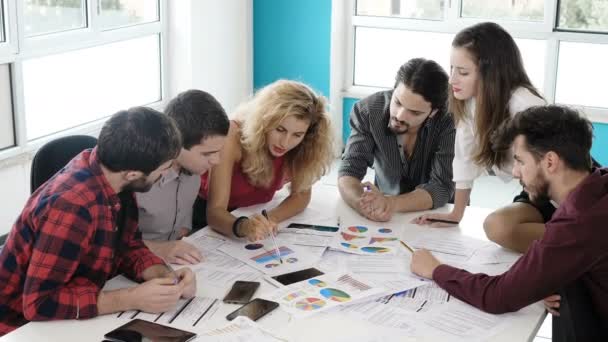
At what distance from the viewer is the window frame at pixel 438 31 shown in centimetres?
558

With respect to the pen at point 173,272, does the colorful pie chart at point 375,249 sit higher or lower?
lower

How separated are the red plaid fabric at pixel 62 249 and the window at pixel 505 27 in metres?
4.22

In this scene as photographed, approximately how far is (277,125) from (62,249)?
1.07 m

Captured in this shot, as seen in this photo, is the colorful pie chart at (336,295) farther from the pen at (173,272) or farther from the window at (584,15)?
the window at (584,15)

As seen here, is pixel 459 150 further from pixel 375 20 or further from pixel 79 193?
pixel 375 20

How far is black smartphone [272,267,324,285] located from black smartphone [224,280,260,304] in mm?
75

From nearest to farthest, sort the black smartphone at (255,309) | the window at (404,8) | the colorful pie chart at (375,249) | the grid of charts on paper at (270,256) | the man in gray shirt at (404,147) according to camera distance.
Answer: the black smartphone at (255,309)
the grid of charts on paper at (270,256)
the colorful pie chart at (375,249)
the man in gray shirt at (404,147)
the window at (404,8)

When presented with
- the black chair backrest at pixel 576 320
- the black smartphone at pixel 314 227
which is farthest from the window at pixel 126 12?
the black chair backrest at pixel 576 320

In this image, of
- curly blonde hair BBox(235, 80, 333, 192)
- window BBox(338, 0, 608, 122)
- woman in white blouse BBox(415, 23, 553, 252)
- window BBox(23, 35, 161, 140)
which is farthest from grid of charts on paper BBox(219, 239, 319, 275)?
window BBox(338, 0, 608, 122)

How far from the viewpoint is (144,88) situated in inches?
222

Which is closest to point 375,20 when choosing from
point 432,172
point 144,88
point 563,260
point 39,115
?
point 144,88

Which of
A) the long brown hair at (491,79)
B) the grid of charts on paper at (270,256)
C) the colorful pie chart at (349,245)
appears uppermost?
the long brown hair at (491,79)

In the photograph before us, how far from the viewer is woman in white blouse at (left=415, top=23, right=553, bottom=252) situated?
2908 mm

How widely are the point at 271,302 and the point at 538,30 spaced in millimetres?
4121
